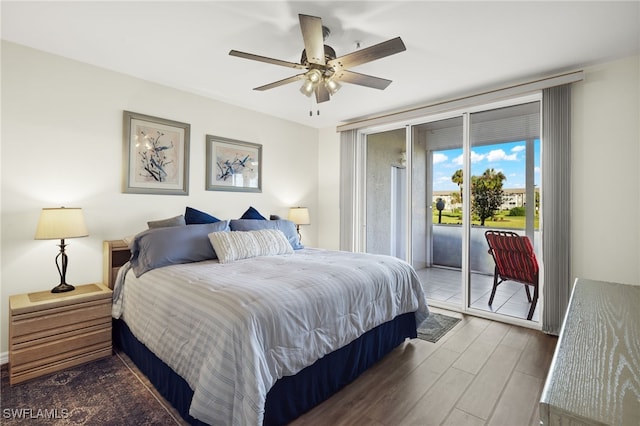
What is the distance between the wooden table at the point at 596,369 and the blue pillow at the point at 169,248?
102 inches

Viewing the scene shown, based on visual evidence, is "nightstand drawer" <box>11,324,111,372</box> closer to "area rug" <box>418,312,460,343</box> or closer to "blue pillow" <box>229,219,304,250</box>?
"blue pillow" <box>229,219,304,250</box>

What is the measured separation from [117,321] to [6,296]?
2.71 feet

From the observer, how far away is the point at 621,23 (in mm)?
2225

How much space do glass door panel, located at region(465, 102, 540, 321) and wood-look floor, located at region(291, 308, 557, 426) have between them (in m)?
0.77

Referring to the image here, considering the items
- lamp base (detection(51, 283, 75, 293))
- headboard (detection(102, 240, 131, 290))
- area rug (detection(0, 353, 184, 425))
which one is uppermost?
headboard (detection(102, 240, 131, 290))

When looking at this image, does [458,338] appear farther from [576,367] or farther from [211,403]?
[576,367]

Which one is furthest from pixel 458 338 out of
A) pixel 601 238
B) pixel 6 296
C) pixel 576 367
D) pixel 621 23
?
pixel 6 296

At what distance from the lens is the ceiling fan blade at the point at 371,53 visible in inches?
74.7

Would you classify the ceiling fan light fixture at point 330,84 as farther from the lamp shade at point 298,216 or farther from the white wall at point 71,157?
the lamp shade at point 298,216

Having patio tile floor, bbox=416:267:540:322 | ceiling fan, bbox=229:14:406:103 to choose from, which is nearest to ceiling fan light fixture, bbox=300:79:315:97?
ceiling fan, bbox=229:14:406:103

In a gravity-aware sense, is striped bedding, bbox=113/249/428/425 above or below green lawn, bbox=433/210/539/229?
below

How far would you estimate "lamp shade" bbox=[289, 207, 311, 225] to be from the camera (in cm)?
443

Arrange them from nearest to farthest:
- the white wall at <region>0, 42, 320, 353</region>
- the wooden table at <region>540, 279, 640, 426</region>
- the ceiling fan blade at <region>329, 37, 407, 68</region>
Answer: the wooden table at <region>540, 279, 640, 426</region>
the ceiling fan blade at <region>329, 37, 407, 68</region>
the white wall at <region>0, 42, 320, 353</region>

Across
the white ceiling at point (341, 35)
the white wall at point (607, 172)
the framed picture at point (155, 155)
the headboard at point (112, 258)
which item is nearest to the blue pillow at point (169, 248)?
the headboard at point (112, 258)
